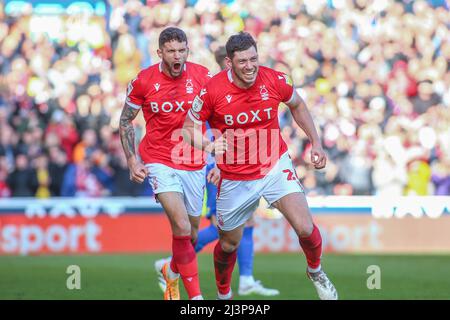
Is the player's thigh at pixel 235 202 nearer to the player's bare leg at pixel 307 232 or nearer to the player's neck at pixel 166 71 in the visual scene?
the player's bare leg at pixel 307 232

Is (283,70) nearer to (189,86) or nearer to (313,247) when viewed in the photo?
(189,86)

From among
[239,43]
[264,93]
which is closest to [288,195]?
[264,93]

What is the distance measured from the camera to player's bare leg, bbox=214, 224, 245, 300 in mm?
9070

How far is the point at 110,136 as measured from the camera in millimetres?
17922

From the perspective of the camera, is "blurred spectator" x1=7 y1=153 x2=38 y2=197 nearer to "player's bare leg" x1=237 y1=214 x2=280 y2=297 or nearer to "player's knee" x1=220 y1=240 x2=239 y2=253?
"player's bare leg" x1=237 y1=214 x2=280 y2=297

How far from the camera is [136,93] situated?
9.37 metres

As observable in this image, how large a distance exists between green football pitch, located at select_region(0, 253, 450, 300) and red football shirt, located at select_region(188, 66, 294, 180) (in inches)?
79.7

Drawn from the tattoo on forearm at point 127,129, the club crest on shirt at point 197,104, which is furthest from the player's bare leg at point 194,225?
the club crest on shirt at point 197,104

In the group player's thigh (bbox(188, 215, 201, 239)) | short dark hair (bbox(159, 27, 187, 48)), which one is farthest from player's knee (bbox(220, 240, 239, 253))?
short dark hair (bbox(159, 27, 187, 48))

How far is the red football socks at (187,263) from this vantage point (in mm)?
8883

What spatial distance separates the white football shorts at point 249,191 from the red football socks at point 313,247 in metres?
0.45

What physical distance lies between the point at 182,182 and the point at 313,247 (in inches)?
63.6
